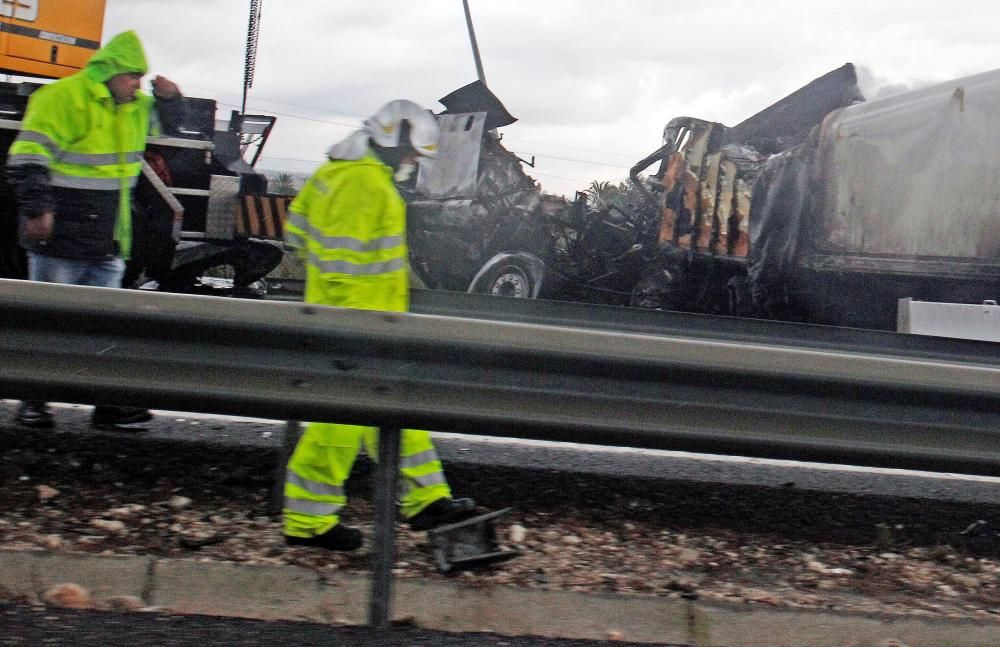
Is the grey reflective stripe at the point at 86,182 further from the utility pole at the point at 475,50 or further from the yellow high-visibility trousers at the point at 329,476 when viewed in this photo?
the utility pole at the point at 475,50

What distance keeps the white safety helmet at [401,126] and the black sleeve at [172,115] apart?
250 inches

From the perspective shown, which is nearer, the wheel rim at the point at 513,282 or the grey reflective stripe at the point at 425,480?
the grey reflective stripe at the point at 425,480

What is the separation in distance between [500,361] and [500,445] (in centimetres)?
238

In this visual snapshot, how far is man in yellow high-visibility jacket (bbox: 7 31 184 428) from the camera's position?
17.8 ft

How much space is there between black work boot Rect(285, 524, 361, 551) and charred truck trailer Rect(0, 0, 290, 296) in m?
6.16

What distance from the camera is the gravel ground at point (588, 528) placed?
12.9 feet

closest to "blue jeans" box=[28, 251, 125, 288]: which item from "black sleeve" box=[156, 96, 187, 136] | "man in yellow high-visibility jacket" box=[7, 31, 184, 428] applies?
"man in yellow high-visibility jacket" box=[7, 31, 184, 428]

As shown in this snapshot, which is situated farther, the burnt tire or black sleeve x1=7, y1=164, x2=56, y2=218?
the burnt tire

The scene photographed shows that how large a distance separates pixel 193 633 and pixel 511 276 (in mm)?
10101

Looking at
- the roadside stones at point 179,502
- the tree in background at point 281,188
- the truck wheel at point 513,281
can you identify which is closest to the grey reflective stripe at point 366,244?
the roadside stones at point 179,502

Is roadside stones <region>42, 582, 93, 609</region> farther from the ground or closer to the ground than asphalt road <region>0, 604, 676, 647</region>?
closer to the ground

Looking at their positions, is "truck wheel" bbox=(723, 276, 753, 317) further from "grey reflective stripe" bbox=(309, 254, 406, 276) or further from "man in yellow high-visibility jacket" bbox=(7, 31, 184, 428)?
"grey reflective stripe" bbox=(309, 254, 406, 276)

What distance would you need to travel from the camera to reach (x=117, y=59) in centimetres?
561

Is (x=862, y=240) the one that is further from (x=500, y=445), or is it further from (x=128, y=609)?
(x=128, y=609)
